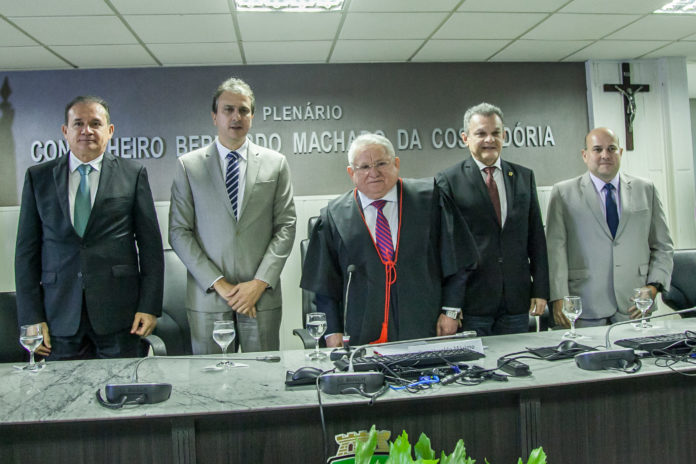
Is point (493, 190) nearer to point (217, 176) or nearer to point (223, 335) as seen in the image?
point (217, 176)

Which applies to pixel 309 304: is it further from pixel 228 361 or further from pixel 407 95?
pixel 407 95

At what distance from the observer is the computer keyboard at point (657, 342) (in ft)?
5.74

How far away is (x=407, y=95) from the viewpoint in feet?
15.6

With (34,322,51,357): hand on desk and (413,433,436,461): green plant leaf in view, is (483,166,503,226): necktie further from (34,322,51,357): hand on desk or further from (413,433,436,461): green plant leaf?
(34,322,51,357): hand on desk

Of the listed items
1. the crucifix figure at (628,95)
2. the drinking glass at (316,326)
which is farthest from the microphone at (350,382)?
the crucifix figure at (628,95)

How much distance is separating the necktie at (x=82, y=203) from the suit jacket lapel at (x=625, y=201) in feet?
8.66

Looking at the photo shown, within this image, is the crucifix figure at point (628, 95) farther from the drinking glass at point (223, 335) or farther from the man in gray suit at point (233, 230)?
the drinking glass at point (223, 335)

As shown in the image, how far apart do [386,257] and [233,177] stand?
869 mm

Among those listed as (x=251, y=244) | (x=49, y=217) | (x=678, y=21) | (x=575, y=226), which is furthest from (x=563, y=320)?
(x=678, y=21)

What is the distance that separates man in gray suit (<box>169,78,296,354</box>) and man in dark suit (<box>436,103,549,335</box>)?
2.83 feet

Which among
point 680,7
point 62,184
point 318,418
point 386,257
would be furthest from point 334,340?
point 680,7

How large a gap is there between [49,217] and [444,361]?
1.84m

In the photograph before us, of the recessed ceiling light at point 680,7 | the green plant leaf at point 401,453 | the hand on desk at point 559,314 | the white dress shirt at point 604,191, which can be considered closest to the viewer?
the green plant leaf at point 401,453

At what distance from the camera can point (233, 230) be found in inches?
97.0
